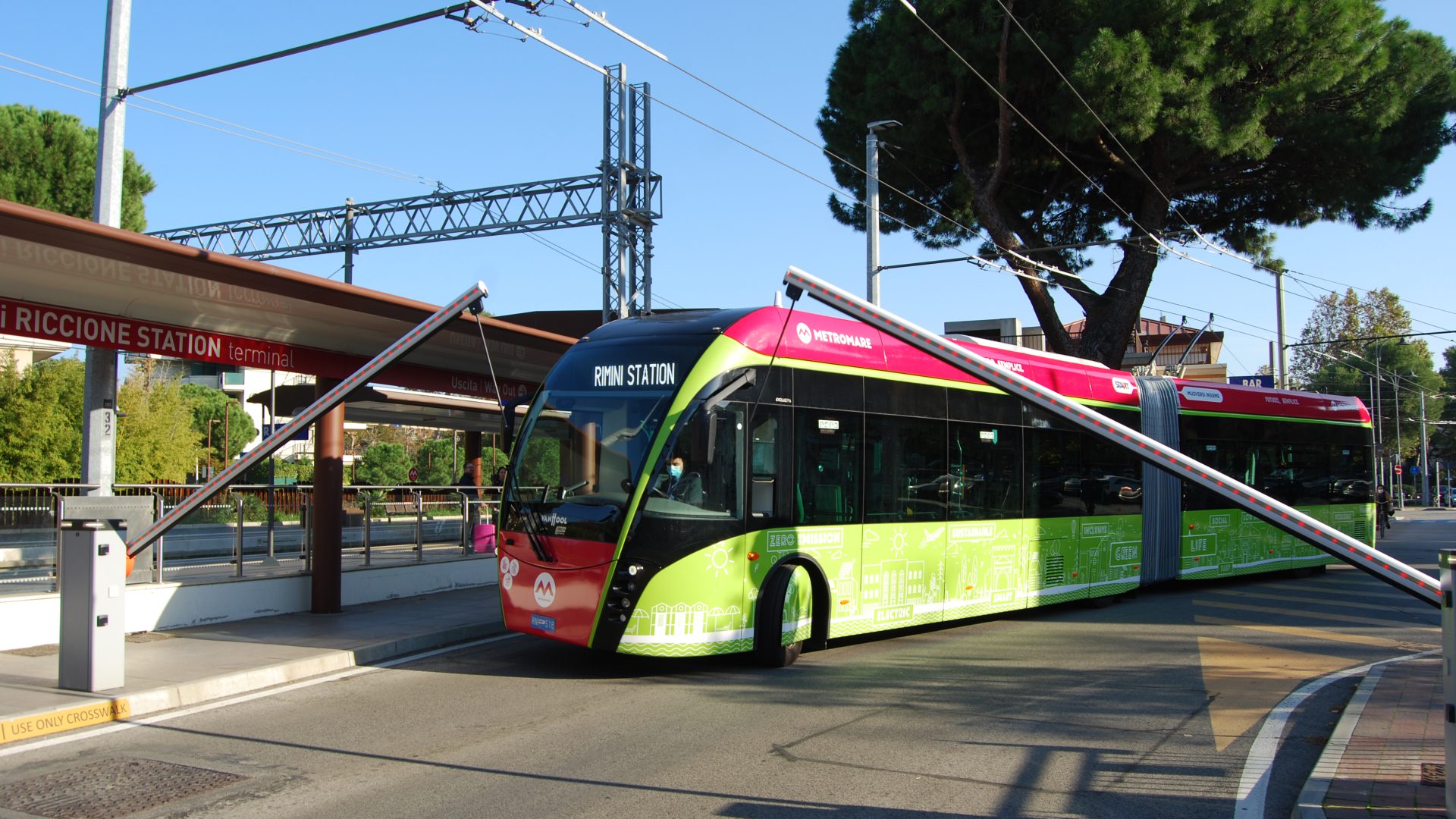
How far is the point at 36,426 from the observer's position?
30984 mm

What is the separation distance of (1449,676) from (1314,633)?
8.91m

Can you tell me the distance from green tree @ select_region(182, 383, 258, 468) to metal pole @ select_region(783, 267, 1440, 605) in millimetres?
63243

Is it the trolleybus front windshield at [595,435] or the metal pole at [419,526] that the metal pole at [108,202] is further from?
the trolleybus front windshield at [595,435]

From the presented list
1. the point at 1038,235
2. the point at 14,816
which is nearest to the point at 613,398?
the point at 14,816

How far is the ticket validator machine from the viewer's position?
27.3 feet

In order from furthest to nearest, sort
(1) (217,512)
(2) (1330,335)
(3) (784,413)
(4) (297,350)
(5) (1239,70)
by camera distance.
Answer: (2) (1330,335), (5) (1239,70), (4) (297,350), (1) (217,512), (3) (784,413)

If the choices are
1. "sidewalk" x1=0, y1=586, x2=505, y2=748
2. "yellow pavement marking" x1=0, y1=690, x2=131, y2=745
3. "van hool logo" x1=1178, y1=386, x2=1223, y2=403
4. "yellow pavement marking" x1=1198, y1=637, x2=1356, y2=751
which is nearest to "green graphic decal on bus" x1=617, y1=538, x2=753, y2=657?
"sidewalk" x1=0, y1=586, x2=505, y2=748

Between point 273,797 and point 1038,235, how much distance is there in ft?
86.1

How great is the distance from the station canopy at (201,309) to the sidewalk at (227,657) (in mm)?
2837

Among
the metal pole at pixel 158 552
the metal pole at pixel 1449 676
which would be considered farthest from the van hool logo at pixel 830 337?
the metal pole at pixel 158 552

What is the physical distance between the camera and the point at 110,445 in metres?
11.4

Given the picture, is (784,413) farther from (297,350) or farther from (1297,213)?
(1297,213)

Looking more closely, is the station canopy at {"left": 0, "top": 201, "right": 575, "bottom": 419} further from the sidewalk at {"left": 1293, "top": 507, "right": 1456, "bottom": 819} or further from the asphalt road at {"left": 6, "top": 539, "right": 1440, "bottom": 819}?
the sidewalk at {"left": 1293, "top": 507, "right": 1456, "bottom": 819}

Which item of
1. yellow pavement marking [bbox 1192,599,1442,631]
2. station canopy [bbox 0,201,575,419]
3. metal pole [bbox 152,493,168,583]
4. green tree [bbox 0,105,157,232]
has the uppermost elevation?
green tree [bbox 0,105,157,232]
